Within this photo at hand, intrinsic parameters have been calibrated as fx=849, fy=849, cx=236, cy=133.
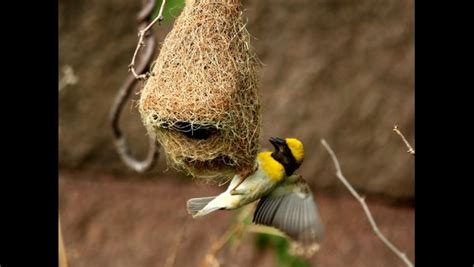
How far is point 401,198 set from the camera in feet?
11.5

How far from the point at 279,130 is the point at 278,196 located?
1.24 m

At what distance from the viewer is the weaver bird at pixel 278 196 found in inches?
82.1

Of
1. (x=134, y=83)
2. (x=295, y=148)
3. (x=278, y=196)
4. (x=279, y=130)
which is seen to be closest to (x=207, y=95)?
(x=295, y=148)

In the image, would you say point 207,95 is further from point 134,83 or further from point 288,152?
point 134,83

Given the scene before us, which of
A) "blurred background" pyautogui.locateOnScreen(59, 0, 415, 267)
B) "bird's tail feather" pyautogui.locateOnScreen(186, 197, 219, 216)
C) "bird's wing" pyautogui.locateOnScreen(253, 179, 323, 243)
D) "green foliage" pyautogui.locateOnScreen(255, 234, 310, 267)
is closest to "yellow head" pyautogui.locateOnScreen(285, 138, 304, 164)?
"bird's wing" pyautogui.locateOnScreen(253, 179, 323, 243)

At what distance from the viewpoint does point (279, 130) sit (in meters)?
3.39

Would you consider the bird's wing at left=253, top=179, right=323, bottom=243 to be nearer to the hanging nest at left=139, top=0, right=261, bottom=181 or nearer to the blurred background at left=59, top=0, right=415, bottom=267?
the hanging nest at left=139, top=0, right=261, bottom=181

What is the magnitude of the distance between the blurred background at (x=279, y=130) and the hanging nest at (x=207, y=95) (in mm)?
1276

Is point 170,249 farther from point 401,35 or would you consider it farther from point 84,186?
point 401,35

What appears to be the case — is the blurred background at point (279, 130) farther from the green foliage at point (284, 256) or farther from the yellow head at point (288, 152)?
the yellow head at point (288, 152)

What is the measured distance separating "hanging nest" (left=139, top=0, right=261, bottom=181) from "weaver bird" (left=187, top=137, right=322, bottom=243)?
75 millimetres

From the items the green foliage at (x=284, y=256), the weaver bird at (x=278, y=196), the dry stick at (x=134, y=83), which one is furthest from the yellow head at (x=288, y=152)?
the green foliage at (x=284, y=256)

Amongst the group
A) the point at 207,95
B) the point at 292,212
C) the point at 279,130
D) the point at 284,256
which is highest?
the point at 207,95

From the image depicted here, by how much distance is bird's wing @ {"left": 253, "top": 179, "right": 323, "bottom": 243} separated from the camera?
6.92 ft
